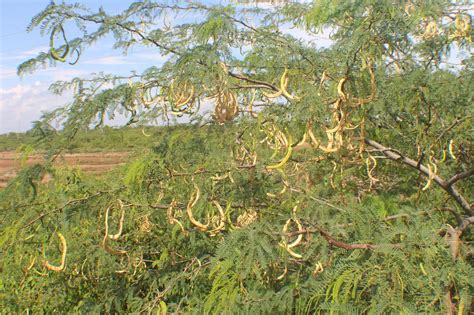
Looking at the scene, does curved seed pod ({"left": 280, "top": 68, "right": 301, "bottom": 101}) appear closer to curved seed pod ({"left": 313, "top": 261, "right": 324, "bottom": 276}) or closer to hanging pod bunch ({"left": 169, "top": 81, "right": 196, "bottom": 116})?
hanging pod bunch ({"left": 169, "top": 81, "right": 196, "bottom": 116})

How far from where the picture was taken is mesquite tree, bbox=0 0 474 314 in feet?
5.04

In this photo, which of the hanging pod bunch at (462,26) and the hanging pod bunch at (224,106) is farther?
the hanging pod bunch at (462,26)

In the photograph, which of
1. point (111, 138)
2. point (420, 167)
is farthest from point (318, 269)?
point (111, 138)

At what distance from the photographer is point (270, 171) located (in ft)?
6.88

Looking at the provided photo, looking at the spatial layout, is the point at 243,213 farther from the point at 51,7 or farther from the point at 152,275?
the point at 51,7

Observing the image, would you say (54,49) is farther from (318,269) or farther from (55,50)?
(318,269)

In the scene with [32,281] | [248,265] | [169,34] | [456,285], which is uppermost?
[169,34]

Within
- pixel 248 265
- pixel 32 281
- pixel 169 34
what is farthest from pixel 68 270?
pixel 248 265

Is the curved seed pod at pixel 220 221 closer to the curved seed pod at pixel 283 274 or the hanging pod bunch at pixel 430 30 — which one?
the curved seed pod at pixel 283 274

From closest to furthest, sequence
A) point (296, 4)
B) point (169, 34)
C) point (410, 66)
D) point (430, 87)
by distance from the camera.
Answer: point (169, 34)
point (430, 87)
point (410, 66)
point (296, 4)

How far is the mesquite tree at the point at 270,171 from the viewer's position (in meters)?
1.54

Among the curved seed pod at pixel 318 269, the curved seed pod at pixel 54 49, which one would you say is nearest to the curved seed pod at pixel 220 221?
the curved seed pod at pixel 318 269

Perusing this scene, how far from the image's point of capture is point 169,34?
7.00 ft

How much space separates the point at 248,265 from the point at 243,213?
0.73 meters
